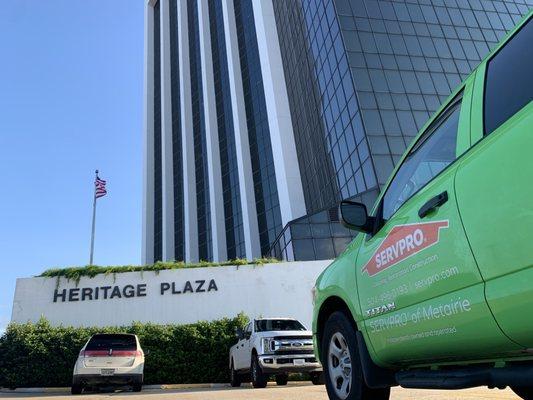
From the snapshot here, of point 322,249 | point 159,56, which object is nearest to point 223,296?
point 322,249

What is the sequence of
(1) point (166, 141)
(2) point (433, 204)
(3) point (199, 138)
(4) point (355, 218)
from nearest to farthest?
(2) point (433, 204)
(4) point (355, 218)
(3) point (199, 138)
(1) point (166, 141)

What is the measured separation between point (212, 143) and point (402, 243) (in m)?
57.8

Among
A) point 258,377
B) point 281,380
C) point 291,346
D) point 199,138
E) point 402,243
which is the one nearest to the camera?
point 402,243

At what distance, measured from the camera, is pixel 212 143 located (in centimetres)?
6012

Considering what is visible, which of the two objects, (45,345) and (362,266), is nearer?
(362,266)

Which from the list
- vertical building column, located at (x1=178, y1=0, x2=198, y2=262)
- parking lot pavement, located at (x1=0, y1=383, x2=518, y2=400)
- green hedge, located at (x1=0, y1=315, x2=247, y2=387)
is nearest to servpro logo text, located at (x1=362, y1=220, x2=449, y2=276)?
parking lot pavement, located at (x1=0, y1=383, x2=518, y2=400)

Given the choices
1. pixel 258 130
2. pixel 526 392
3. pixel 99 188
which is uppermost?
Result: pixel 258 130

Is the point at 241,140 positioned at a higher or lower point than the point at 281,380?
higher

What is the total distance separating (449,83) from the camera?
34.2m

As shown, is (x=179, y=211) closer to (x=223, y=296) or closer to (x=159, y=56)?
(x=159, y=56)

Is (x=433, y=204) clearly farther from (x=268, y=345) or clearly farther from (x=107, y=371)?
(x=107, y=371)

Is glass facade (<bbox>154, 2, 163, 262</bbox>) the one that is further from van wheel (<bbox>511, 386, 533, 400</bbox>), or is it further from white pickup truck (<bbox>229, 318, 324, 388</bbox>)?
van wheel (<bbox>511, 386, 533, 400</bbox>)

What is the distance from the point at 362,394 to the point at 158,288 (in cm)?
1698

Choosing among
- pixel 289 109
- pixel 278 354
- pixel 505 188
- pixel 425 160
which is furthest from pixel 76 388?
pixel 289 109
